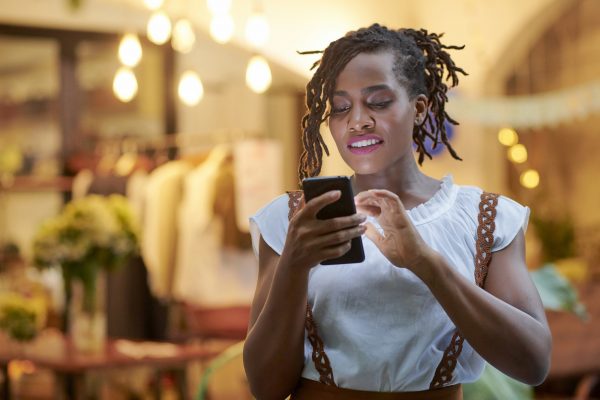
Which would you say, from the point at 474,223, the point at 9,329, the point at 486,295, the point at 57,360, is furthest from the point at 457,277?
the point at 9,329

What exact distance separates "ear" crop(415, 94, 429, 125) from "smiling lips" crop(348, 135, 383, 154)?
3.2 inches

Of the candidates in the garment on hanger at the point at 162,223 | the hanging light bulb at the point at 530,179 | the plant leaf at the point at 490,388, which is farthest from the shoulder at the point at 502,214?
the hanging light bulb at the point at 530,179

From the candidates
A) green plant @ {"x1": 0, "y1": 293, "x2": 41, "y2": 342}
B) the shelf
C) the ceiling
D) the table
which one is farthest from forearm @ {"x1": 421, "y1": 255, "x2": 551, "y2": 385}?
the shelf

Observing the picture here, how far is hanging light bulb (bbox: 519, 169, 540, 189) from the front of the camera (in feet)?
25.7

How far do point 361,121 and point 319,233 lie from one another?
0.18 metres

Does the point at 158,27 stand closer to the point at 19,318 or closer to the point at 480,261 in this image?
→ the point at 19,318

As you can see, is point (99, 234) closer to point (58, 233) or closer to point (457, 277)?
point (58, 233)

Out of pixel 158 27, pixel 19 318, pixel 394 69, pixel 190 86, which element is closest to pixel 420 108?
pixel 394 69

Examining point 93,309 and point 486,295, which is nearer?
point 486,295

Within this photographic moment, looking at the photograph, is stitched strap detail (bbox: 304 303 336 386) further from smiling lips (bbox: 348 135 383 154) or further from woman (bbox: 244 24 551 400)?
smiling lips (bbox: 348 135 383 154)

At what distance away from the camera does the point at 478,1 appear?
7770mm

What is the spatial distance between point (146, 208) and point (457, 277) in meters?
5.98

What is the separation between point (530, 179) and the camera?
7.81 meters

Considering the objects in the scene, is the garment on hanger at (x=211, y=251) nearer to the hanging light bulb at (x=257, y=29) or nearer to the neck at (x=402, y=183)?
the hanging light bulb at (x=257, y=29)
